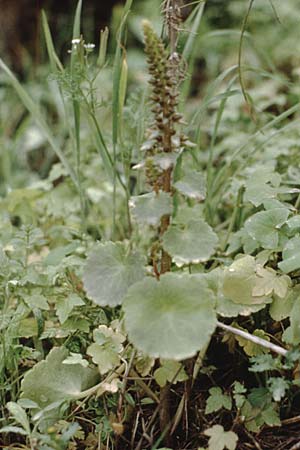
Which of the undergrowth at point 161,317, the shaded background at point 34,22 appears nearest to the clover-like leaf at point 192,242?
the undergrowth at point 161,317

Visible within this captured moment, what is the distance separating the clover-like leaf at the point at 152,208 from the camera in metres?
0.86

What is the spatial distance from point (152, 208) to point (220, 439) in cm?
38

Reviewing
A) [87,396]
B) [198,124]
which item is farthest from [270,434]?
[198,124]

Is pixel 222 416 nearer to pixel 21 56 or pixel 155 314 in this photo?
pixel 155 314

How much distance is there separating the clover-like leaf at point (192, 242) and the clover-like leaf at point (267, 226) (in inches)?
8.6

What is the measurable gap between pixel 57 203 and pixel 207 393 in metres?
0.82

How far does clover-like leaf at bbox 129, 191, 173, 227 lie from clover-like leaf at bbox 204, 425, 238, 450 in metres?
0.34

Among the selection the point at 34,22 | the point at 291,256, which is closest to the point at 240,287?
the point at 291,256

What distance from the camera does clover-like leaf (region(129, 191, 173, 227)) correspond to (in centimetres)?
86

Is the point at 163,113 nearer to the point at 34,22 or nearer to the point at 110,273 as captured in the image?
the point at 110,273

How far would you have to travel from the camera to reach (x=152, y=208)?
87 cm

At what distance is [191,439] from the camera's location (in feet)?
3.35

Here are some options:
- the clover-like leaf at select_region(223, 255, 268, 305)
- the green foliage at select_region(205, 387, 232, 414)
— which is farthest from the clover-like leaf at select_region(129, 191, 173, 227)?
the green foliage at select_region(205, 387, 232, 414)

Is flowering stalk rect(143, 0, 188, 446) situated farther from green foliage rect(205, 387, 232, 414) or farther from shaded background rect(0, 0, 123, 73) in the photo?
shaded background rect(0, 0, 123, 73)
